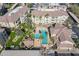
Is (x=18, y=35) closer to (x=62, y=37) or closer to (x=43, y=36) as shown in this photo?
(x=43, y=36)

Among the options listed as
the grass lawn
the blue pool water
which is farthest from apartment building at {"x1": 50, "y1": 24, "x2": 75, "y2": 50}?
the grass lawn

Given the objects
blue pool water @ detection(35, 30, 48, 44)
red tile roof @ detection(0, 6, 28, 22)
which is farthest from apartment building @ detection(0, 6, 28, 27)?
blue pool water @ detection(35, 30, 48, 44)

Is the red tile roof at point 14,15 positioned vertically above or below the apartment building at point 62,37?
above

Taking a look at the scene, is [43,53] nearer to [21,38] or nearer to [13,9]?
[21,38]

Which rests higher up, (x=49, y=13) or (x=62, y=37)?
(x=49, y=13)

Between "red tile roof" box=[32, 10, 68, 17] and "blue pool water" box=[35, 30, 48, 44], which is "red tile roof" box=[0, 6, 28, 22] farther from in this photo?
"blue pool water" box=[35, 30, 48, 44]

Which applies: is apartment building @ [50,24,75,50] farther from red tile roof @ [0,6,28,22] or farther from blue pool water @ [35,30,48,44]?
red tile roof @ [0,6,28,22]

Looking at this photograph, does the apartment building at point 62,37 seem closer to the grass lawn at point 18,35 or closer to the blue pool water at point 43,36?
the blue pool water at point 43,36

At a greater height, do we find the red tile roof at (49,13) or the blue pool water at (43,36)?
the red tile roof at (49,13)

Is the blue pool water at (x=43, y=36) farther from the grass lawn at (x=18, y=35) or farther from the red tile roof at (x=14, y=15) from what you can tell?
the red tile roof at (x=14, y=15)

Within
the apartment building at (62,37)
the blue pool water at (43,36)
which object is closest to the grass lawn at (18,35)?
the blue pool water at (43,36)

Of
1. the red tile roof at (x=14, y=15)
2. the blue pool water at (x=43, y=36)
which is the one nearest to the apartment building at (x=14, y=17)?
the red tile roof at (x=14, y=15)

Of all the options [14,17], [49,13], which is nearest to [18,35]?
[14,17]

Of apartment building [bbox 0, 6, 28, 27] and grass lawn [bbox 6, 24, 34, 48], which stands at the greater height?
apartment building [bbox 0, 6, 28, 27]
